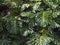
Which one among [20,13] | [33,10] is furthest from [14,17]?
[33,10]

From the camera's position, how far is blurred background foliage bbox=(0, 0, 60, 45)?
9.40 ft

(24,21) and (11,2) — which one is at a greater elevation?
(11,2)

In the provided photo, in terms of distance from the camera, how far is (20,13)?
2994mm

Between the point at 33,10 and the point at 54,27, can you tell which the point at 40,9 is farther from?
the point at 54,27

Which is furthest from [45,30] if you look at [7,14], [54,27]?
[7,14]

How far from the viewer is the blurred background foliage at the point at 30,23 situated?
287cm

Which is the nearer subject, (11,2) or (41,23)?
(41,23)

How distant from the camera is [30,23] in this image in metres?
2.89

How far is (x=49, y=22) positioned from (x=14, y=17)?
1.67ft

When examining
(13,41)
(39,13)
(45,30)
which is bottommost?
(13,41)

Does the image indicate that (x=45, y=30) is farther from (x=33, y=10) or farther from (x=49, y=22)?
(x=33, y=10)

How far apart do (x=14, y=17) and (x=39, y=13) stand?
36 centimetres

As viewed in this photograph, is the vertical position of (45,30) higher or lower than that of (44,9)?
lower

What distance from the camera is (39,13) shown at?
2.92 meters
